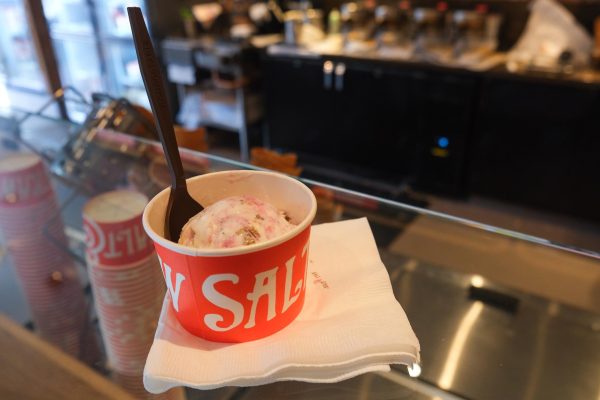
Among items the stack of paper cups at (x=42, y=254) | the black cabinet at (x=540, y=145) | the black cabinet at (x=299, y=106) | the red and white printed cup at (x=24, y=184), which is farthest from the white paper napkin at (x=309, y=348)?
the black cabinet at (x=299, y=106)

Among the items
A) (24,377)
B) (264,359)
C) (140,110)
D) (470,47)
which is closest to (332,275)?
(264,359)

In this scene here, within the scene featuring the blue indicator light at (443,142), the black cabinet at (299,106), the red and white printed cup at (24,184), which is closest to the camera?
the red and white printed cup at (24,184)

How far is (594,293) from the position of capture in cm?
Result: 64

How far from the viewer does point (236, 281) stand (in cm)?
42

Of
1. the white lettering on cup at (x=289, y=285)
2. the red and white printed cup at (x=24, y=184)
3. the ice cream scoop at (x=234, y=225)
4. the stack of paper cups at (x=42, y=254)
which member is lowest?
the stack of paper cups at (x=42, y=254)

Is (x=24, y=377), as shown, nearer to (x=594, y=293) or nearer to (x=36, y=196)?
(x=36, y=196)

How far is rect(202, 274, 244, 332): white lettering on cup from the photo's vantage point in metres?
0.42

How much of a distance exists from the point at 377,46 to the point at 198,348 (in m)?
2.18

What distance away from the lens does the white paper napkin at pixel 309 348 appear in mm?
429

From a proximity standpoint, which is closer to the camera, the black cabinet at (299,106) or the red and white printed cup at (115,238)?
the red and white printed cup at (115,238)

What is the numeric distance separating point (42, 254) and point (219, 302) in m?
0.42

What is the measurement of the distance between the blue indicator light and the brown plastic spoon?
1871 millimetres

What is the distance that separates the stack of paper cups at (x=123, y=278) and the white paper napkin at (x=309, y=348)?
0.24 ft

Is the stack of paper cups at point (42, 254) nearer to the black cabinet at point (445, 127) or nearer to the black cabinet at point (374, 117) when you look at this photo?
the black cabinet at point (374, 117)
